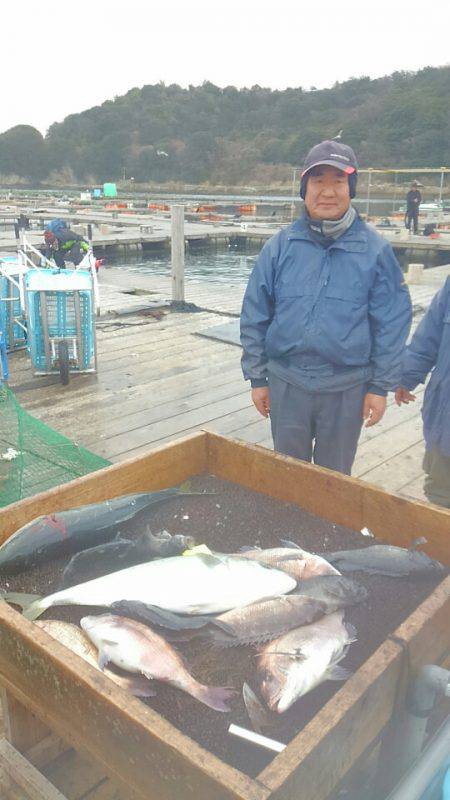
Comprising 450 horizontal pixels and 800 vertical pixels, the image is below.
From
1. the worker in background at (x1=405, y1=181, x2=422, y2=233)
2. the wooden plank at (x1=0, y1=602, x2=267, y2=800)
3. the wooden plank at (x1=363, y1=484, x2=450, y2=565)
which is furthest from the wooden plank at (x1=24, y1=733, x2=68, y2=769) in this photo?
the worker in background at (x1=405, y1=181, x2=422, y2=233)

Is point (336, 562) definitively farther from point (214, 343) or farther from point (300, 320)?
point (214, 343)

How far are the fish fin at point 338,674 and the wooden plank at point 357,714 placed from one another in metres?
0.10

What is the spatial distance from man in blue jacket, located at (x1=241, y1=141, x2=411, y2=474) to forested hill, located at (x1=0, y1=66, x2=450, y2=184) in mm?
74508

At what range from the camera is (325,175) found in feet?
8.15

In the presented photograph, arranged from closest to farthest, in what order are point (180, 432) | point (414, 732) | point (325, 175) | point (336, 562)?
point (414, 732)
point (336, 562)
point (325, 175)
point (180, 432)

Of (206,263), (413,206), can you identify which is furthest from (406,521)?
(413,206)

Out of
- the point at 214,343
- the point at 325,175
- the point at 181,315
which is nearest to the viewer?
the point at 325,175

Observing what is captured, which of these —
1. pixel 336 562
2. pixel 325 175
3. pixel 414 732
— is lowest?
pixel 414 732

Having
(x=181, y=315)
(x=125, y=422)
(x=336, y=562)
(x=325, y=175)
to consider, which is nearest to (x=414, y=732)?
(x=336, y=562)

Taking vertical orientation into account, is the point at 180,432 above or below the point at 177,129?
below

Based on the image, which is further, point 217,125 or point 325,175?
point 217,125

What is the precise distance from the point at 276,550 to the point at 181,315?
6864 mm

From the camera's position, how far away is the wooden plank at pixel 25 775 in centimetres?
155

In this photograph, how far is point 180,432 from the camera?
4.55m
